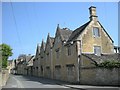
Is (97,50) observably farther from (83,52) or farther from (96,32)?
(83,52)

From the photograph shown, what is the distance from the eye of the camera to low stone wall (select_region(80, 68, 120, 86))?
26.0 meters

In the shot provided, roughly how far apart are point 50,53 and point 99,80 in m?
22.5

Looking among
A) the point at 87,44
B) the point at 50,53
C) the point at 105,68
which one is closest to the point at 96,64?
the point at 105,68

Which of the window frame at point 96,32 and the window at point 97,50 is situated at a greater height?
the window frame at point 96,32

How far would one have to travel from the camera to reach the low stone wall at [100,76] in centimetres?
2605

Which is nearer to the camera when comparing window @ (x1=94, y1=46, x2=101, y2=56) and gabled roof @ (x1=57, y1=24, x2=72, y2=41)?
window @ (x1=94, y1=46, x2=101, y2=56)

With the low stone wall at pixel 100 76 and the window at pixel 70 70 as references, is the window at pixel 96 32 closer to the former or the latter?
the window at pixel 70 70

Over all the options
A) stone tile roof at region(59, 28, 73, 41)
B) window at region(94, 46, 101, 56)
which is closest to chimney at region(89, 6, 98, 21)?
window at region(94, 46, 101, 56)

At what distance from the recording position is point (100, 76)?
2762cm

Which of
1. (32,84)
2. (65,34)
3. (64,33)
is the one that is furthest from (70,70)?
(64,33)

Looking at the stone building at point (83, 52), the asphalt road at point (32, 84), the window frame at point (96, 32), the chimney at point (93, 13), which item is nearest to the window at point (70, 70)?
the stone building at point (83, 52)

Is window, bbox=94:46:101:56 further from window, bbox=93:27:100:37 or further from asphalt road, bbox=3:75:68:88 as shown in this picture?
asphalt road, bbox=3:75:68:88

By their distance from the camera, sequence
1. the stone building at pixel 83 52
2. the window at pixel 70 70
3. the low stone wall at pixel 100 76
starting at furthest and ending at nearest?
the window at pixel 70 70 → the stone building at pixel 83 52 → the low stone wall at pixel 100 76

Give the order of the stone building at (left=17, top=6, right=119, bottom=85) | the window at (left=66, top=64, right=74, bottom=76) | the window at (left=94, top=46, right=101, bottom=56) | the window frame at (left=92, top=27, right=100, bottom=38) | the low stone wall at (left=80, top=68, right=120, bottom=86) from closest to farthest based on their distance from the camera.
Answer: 1. the low stone wall at (left=80, top=68, right=120, bottom=86)
2. the stone building at (left=17, top=6, right=119, bottom=85)
3. the window at (left=66, top=64, right=74, bottom=76)
4. the window at (left=94, top=46, right=101, bottom=56)
5. the window frame at (left=92, top=27, right=100, bottom=38)
